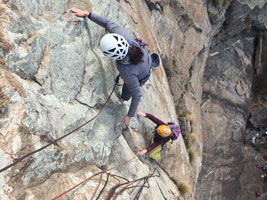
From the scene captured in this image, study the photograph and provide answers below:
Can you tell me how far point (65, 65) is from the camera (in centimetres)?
342

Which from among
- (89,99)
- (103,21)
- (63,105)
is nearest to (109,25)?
(103,21)

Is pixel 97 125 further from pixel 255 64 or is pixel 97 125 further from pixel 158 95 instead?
pixel 255 64

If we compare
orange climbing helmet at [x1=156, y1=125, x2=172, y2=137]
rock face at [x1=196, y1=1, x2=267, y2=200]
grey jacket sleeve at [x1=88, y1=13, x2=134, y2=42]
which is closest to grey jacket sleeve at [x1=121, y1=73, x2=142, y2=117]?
grey jacket sleeve at [x1=88, y1=13, x2=134, y2=42]

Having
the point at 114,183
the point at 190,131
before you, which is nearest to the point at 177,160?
the point at 190,131

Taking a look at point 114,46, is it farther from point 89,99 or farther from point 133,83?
point 89,99

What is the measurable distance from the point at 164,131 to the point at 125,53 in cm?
253

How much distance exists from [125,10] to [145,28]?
3.17ft

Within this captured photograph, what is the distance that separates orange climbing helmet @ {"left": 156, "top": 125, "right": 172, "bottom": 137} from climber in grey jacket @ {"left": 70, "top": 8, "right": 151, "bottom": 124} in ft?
4.44

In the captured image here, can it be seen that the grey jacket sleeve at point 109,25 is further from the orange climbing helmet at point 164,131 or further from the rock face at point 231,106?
the rock face at point 231,106

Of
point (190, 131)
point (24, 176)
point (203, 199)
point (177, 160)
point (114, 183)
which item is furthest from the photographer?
point (203, 199)

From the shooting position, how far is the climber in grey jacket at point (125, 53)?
311 cm

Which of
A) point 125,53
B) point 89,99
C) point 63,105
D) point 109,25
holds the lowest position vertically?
point 89,99

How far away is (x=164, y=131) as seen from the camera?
5016 millimetres

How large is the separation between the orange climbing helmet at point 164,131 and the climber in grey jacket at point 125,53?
135 centimetres
